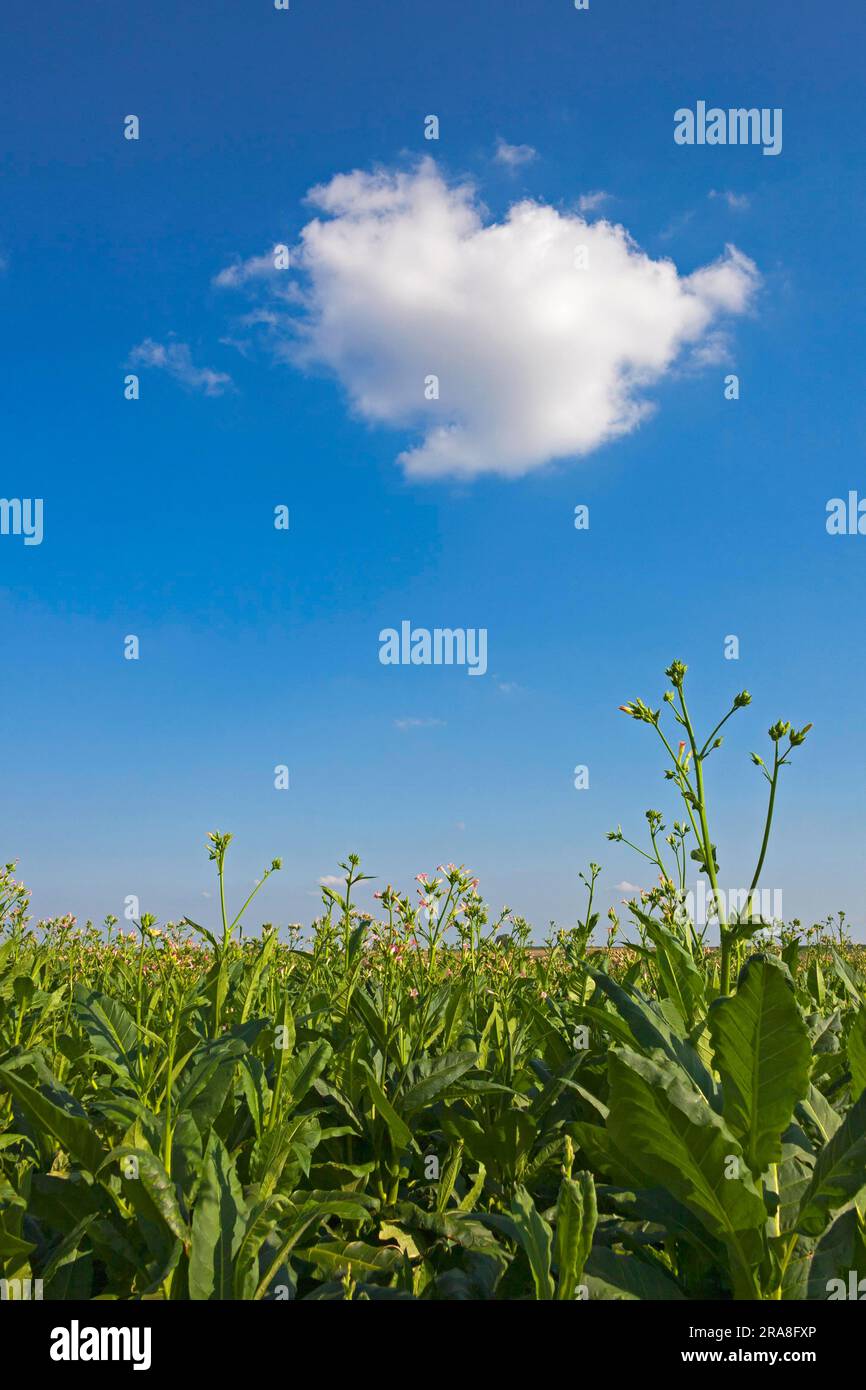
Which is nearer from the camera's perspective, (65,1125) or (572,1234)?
(572,1234)

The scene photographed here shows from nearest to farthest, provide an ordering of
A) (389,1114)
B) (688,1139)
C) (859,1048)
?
(688,1139)
(859,1048)
(389,1114)

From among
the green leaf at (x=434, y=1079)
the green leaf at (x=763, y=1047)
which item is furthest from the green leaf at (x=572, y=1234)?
the green leaf at (x=434, y=1079)

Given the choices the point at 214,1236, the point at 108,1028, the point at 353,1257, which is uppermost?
the point at 108,1028

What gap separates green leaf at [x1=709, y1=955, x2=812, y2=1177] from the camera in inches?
53.4

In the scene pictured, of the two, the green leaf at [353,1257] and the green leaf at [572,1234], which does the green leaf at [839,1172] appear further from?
the green leaf at [353,1257]

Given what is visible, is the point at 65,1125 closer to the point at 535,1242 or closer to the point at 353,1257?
the point at 353,1257

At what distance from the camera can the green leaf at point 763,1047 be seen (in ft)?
4.45

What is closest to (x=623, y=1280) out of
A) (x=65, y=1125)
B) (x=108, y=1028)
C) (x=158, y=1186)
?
(x=158, y=1186)

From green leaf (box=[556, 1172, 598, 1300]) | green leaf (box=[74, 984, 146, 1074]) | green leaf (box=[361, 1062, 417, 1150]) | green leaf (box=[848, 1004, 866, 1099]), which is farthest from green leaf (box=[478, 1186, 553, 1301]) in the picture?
green leaf (box=[74, 984, 146, 1074])

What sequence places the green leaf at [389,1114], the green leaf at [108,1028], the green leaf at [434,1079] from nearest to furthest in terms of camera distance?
the green leaf at [389,1114] < the green leaf at [434,1079] < the green leaf at [108,1028]

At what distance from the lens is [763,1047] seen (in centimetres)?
138
